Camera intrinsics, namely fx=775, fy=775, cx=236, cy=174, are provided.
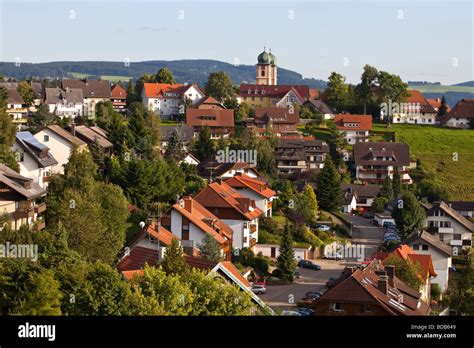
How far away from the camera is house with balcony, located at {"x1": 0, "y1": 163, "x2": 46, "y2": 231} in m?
19.2

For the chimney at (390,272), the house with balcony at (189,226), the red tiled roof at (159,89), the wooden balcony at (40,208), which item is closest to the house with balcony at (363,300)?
the chimney at (390,272)

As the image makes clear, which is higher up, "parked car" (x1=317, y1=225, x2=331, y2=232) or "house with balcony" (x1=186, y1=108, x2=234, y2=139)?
"house with balcony" (x1=186, y1=108, x2=234, y2=139)

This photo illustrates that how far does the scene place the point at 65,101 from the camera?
49062mm

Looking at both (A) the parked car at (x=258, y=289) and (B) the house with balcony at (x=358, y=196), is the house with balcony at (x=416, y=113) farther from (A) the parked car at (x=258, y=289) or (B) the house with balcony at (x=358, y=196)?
(A) the parked car at (x=258, y=289)

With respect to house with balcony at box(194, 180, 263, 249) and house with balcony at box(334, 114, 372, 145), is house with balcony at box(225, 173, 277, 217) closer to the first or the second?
house with balcony at box(194, 180, 263, 249)

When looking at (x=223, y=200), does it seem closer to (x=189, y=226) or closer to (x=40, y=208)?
(x=189, y=226)

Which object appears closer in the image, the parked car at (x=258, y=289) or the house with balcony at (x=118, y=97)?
the parked car at (x=258, y=289)

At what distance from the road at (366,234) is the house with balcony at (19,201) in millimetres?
12457

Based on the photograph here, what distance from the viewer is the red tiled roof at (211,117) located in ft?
152

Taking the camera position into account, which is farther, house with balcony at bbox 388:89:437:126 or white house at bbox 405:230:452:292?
house with balcony at bbox 388:89:437:126

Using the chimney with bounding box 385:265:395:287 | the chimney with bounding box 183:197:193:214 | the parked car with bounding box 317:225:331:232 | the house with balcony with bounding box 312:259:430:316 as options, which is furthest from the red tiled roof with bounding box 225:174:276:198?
the house with balcony with bounding box 312:259:430:316

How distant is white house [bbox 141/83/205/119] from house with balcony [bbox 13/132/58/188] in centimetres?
2712

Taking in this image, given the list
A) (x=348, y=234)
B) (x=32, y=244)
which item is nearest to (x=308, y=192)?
(x=348, y=234)
